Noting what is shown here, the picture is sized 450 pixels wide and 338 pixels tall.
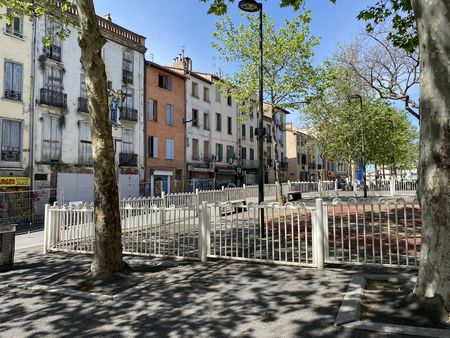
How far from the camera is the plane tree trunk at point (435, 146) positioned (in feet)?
13.7

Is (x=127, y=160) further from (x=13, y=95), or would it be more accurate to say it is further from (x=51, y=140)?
(x=13, y=95)

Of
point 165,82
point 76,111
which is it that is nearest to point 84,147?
point 76,111

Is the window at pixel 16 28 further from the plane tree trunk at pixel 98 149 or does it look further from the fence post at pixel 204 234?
the fence post at pixel 204 234

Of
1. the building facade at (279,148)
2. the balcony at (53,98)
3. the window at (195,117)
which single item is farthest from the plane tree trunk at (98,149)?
the building facade at (279,148)

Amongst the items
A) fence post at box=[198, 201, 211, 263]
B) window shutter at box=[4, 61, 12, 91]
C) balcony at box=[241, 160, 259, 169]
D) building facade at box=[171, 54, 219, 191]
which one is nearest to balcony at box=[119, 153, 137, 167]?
building facade at box=[171, 54, 219, 191]

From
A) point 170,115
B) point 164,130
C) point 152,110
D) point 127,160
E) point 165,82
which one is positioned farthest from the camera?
point 170,115

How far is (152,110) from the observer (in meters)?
30.9

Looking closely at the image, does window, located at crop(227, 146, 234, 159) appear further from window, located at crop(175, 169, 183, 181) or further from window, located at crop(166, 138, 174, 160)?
window, located at crop(166, 138, 174, 160)

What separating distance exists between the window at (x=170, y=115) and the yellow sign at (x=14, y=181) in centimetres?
1380

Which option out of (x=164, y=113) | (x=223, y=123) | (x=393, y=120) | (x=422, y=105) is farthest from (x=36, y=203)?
(x=393, y=120)

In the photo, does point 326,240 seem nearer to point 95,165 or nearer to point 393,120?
point 95,165

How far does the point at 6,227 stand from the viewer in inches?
305

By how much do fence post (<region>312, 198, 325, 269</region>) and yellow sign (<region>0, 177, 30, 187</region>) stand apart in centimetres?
1826

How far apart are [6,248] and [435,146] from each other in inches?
304
